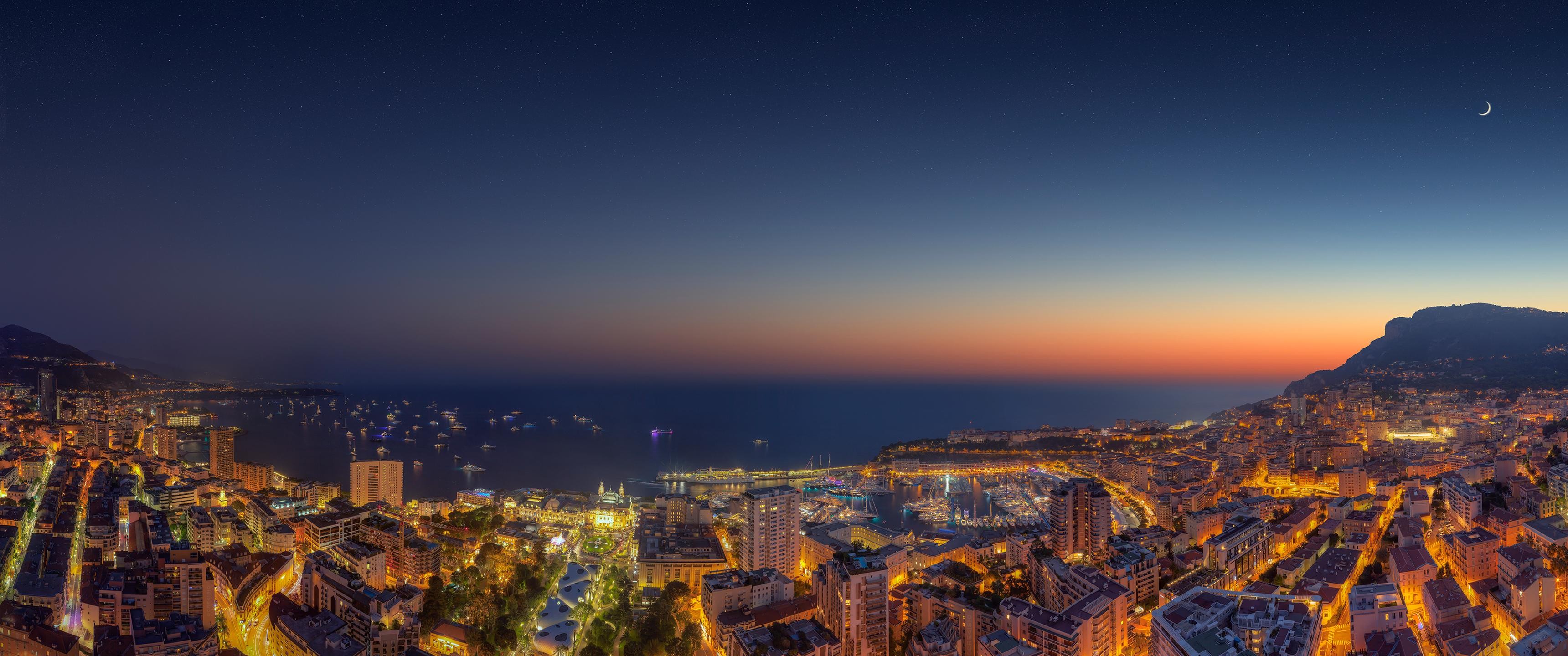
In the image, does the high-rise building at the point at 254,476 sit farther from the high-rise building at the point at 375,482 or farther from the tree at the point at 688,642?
the tree at the point at 688,642

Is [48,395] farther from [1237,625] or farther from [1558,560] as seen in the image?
[1558,560]

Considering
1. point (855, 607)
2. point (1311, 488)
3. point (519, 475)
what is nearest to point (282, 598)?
point (855, 607)

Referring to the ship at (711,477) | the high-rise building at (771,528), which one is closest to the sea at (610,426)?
the ship at (711,477)

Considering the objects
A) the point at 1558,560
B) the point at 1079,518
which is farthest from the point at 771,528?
the point at 1558,560

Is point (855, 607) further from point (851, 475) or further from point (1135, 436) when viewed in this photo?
point (1135, 436)

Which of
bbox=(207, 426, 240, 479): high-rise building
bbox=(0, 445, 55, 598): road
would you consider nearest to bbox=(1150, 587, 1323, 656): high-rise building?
bbox=(0, 445, 55, 598): road

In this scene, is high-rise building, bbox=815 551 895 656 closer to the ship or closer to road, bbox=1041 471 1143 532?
road, bbox=1041 471 1143 532

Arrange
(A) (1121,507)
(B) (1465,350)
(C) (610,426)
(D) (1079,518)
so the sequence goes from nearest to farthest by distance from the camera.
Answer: (D) (1079,518) < (A) (1121,507) < (B) (1465,350) < (C) (610,426)
